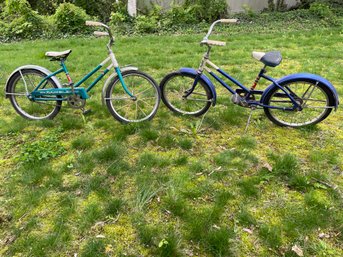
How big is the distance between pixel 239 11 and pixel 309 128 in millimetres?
9032

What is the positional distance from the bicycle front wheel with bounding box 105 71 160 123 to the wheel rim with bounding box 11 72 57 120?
0.83 m

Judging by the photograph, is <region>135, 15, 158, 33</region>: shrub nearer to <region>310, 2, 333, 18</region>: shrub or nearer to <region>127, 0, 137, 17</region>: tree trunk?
<region>127, 0, 137, 17</region>: tree trunk

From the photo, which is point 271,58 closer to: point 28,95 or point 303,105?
point 303,105

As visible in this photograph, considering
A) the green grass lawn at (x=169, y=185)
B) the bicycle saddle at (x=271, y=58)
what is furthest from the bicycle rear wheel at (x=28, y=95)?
the bicycle saddle at (x=271, y=58)

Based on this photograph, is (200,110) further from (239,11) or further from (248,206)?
(239,11)

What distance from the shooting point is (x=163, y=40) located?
813 centimetres

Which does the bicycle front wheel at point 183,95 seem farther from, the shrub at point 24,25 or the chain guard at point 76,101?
the shrub at point 24,25

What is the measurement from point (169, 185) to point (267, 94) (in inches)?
69.1

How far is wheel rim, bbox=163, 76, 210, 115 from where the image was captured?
4230mm

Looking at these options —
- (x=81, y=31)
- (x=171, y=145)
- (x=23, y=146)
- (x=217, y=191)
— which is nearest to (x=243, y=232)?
(x=217, y=191)

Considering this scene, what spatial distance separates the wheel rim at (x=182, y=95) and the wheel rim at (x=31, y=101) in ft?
5.26

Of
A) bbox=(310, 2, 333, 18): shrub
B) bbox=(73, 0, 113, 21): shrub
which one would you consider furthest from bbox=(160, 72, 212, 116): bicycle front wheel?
bbox=(310, 2, 333, 18): shrub

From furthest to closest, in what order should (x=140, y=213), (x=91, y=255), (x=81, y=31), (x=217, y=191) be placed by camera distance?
(x=81, y=31)
(x=217, y=191)
(x=140, y=213)
(x=91, y=255)

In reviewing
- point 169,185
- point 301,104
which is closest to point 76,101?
point 169,185
